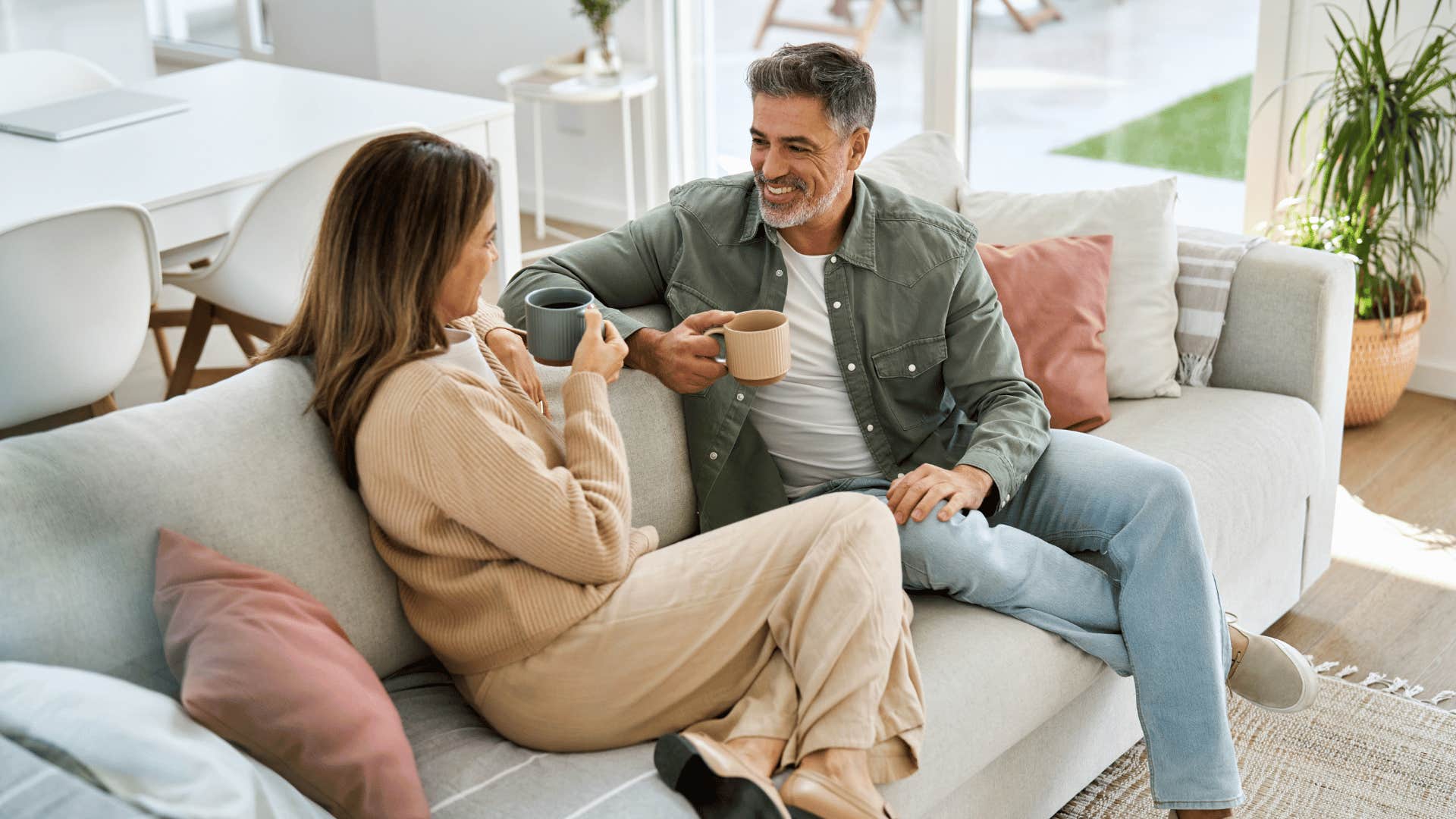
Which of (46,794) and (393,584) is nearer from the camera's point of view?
(46,794)

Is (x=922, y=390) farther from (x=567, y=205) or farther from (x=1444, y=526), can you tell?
(x=567, y=205)

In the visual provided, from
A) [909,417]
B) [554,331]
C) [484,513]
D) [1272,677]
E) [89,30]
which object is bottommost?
[1272,677]

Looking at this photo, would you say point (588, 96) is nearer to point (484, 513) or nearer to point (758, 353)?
point (758, 353)

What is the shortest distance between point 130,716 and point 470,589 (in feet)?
1.47

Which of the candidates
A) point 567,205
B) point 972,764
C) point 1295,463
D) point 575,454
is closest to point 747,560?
point 575,454

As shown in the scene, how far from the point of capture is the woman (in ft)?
5.07

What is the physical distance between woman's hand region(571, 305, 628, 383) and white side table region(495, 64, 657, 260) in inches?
106

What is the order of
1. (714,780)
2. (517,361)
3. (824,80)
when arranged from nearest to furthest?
(714,780) < (517,361) < (824,80)

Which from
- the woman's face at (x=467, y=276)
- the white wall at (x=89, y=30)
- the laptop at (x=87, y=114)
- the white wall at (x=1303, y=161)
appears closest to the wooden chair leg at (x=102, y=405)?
the laptop at (x=87, y=114)

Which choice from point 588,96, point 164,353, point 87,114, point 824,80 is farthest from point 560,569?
point 588,96

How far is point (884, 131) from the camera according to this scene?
4656 mm

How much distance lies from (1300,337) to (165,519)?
194 cm

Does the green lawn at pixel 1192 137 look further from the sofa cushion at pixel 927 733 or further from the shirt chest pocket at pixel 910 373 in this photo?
the sofa cushion at pixel 927 733

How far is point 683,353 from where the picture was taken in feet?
6.59
